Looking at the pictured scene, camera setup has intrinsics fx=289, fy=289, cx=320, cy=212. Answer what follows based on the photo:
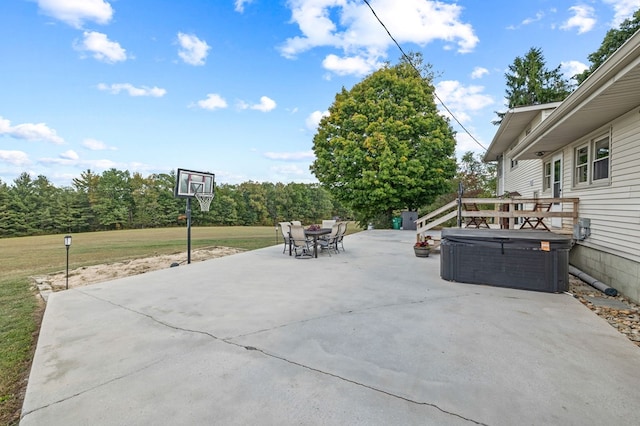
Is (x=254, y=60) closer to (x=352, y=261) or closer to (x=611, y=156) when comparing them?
(x=352, y=261)

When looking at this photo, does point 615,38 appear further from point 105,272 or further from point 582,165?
point 105,272

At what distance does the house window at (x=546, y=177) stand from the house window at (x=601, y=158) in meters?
3.57

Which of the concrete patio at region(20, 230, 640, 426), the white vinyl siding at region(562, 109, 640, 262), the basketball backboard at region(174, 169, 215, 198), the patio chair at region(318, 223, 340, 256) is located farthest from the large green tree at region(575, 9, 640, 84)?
the basketball backboard at region(174, 169, 215, 198)

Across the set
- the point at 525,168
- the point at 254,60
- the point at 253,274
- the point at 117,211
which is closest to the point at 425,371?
the point at 253,274

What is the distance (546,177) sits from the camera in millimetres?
9555

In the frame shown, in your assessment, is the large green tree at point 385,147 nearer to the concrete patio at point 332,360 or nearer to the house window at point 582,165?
the house window at point 582,165

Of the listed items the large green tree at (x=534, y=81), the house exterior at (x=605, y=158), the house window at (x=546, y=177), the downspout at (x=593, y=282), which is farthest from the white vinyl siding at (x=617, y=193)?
the large green tree at (x=534, y=81)

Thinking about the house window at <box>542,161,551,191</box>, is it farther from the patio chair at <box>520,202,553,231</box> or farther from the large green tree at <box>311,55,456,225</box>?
the large green tree at <box>311,55,456,225</box>

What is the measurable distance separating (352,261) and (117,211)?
40.4m

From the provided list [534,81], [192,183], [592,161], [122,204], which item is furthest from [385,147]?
[122,204]

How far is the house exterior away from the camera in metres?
3.83

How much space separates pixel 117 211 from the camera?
123 ft

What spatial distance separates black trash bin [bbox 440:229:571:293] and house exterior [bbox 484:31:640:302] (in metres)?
0.98

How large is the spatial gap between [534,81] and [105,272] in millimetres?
34519
